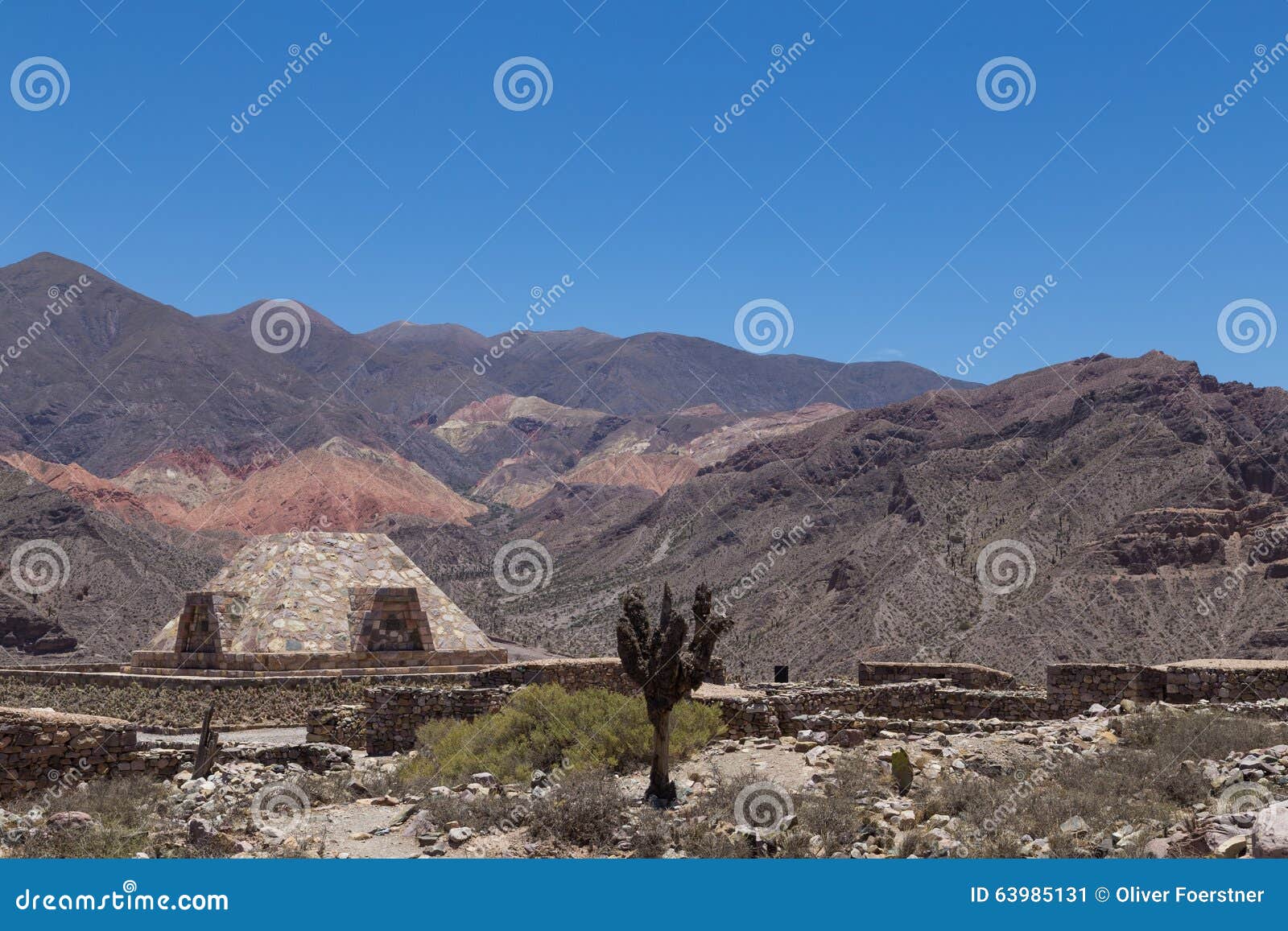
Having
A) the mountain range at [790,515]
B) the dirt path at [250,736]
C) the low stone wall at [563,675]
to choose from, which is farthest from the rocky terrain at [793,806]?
the mountain range at [790,515]

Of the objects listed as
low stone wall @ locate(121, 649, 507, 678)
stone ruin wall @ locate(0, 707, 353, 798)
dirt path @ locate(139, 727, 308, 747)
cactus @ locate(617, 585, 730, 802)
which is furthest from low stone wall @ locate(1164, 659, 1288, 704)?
low stone wall @ locate(121, 649, 507, 678)

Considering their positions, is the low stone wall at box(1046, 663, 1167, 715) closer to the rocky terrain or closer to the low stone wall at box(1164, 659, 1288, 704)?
the low stone wall at box(1164, 659, 1288, 704)

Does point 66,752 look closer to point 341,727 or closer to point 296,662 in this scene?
point 341,727

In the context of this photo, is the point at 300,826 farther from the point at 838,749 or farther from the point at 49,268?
the point at 49,268

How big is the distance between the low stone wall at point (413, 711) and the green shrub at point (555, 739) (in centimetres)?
131

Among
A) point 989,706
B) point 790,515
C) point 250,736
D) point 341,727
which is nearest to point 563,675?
point 341,727

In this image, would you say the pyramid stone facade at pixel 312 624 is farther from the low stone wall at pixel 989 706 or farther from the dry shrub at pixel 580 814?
the dry shrub at pixel 580 814

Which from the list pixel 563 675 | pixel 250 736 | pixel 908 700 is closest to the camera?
pixel 908 700

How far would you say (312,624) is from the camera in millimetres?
22469

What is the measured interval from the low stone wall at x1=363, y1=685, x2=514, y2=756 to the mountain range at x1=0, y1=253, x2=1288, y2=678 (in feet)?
84.2

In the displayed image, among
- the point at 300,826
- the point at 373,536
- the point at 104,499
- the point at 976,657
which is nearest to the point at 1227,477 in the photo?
the point at 976,657

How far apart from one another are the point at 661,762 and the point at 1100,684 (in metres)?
7.71

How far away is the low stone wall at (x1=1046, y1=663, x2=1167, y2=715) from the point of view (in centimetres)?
1570

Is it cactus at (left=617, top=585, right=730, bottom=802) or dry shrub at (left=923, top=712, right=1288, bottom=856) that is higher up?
cactus at (left=617, top=585, right=730, bottom=802)
